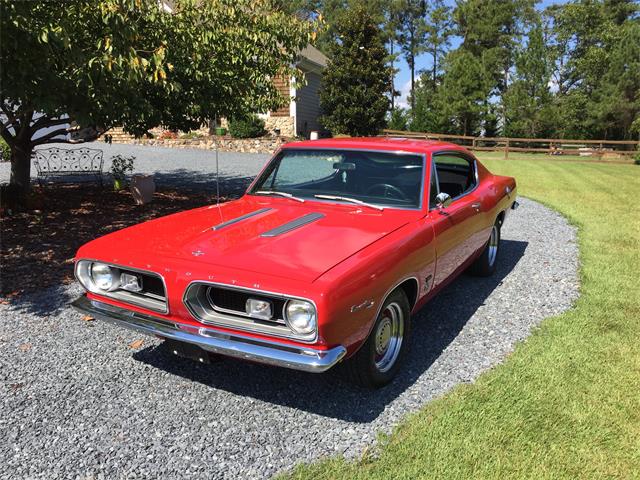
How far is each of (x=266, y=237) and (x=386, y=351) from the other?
3.57 ft

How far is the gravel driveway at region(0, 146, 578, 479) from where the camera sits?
265 cm

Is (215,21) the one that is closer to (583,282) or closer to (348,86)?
(583,282)

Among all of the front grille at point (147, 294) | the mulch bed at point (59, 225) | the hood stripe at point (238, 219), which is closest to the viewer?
the front grille at point (147, 294)

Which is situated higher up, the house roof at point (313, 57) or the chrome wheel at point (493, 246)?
the house roof at point (313, 57)

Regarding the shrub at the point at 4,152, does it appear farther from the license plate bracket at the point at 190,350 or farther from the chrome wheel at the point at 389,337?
the chrome wheel at the point at 389,337

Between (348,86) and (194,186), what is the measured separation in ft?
46.5

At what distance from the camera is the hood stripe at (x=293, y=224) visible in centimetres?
332

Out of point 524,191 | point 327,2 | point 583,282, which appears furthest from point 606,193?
point 327,2

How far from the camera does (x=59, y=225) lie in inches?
288

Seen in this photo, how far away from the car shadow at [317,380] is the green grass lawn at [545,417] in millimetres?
319

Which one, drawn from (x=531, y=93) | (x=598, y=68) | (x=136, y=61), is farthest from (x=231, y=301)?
(x=598, y=68)

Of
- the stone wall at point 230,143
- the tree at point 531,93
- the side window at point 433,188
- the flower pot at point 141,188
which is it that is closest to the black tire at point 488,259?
the side window at point 433,188

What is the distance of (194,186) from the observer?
38.0 ft

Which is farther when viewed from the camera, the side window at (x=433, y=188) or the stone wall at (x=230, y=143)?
the stone wall at (x=230, y=143)
